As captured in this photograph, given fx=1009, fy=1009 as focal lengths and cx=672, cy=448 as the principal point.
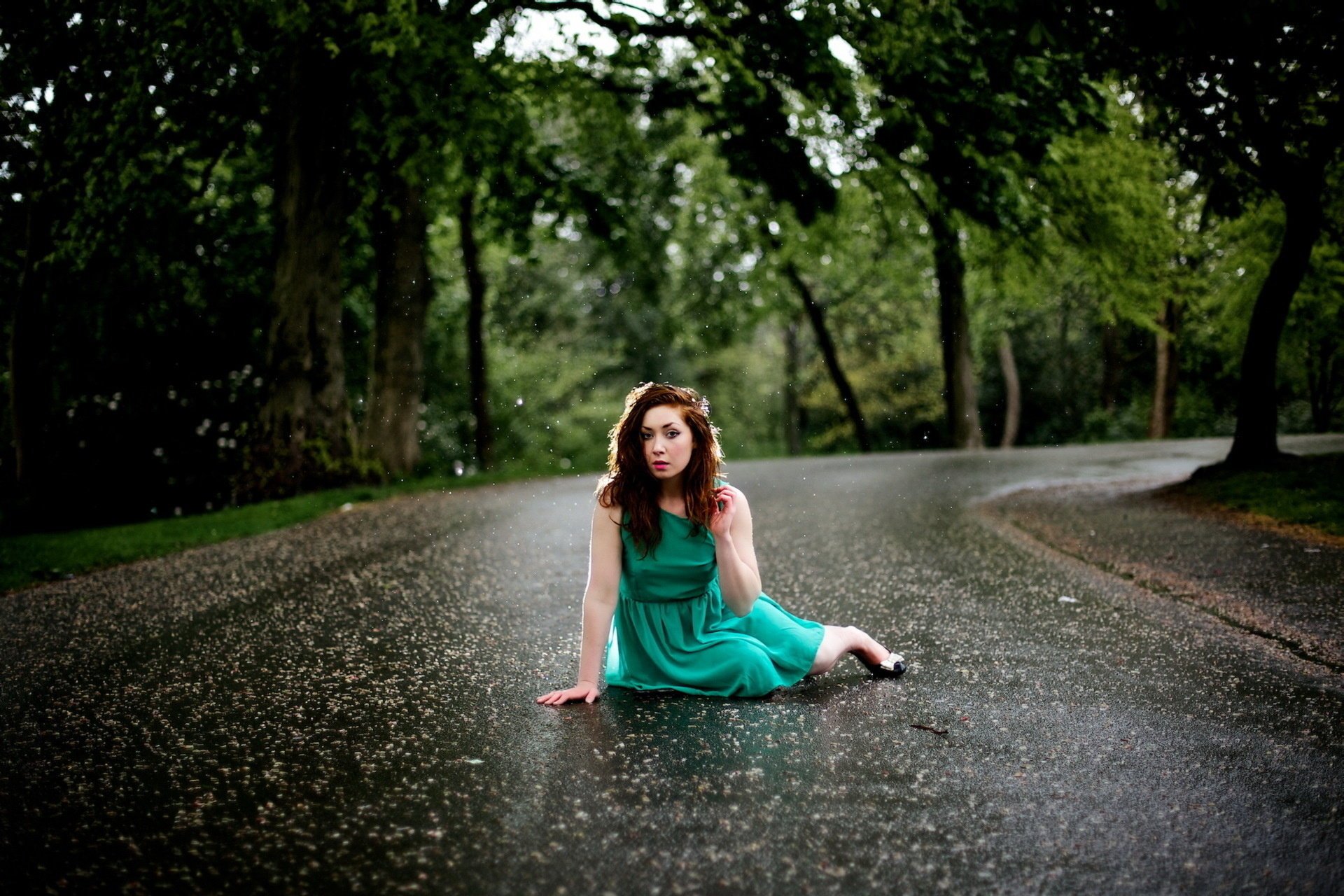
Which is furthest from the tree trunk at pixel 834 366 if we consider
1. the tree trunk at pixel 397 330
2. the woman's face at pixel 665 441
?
the woman's face at pixel 665 441

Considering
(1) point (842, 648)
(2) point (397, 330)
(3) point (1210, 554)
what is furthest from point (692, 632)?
(2) point (397, 330)

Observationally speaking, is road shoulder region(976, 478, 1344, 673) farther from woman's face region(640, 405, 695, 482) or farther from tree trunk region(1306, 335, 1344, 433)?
tree trunk region(1306, 335, 1344, 433)

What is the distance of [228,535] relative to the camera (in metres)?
10.0

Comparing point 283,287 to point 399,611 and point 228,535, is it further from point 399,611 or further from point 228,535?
point 399,611

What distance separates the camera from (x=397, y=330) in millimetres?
16984

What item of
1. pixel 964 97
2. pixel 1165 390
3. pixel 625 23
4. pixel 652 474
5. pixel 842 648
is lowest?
pixel 842 648

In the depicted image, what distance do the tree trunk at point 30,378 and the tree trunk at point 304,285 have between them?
11.8 ft

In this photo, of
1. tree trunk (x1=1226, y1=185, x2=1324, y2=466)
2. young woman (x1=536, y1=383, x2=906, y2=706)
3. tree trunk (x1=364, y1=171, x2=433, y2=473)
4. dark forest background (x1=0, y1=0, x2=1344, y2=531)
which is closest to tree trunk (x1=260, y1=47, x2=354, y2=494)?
dark forest background (x1=0, y1=0, x2=1344, y2=531)

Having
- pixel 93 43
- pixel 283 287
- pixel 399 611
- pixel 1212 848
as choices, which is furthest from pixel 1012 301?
pixel 1212 848

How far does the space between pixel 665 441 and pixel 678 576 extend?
23.3 inches

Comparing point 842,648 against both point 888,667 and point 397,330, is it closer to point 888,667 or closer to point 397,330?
point 888,667

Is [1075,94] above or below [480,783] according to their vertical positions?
above

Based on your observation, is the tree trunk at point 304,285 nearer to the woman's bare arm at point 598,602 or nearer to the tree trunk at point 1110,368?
the woman's bare arm at point 598,602

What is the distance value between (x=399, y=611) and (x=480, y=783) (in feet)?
10.4
